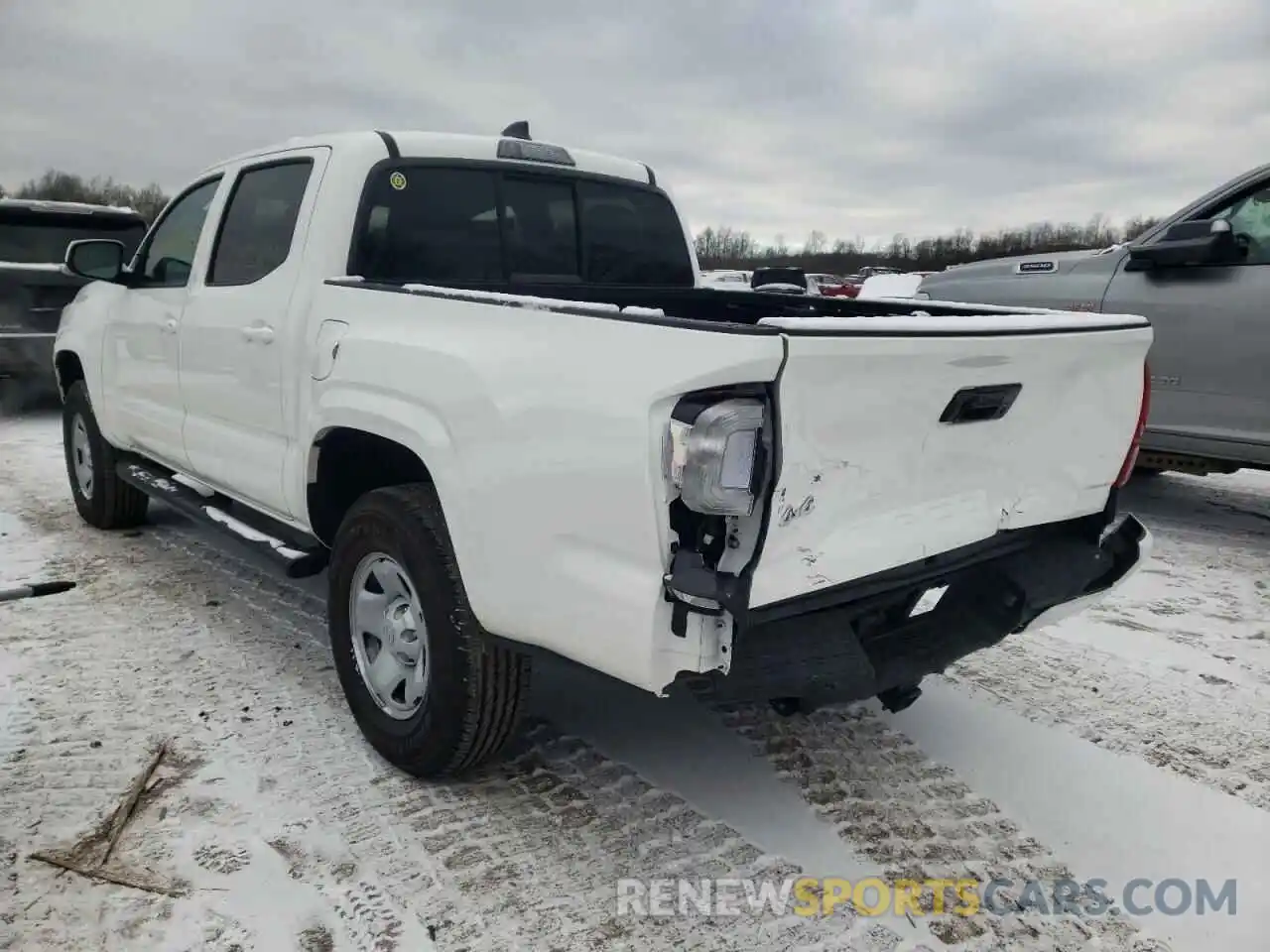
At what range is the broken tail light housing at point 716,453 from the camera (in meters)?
1.94

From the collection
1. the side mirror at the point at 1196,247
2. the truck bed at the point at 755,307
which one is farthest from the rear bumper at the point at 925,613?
the side mirror at the point at 1196,247

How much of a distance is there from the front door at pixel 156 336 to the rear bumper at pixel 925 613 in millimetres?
3156

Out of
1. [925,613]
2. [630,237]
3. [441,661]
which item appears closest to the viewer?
[441,661]

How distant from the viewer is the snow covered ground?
231cm

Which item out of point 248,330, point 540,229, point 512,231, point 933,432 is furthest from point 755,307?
point 248,330

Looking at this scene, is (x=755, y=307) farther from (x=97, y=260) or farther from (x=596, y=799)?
(x=97, y=260)

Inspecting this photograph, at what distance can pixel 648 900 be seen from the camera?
7.86 ft

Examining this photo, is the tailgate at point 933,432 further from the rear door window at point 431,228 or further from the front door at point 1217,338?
the front door at point 1217,338

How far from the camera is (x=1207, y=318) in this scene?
17.9 ft

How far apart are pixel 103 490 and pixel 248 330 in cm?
259

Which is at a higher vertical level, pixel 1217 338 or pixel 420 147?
pixel 420 147

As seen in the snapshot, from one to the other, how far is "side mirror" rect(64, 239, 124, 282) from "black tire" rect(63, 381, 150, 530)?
961 millimetres

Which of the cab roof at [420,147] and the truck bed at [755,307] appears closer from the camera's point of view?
the truck bed at [755,307]

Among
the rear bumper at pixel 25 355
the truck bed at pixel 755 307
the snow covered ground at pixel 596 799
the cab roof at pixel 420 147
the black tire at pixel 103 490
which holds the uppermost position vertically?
the cab roof at pixel 420 147
